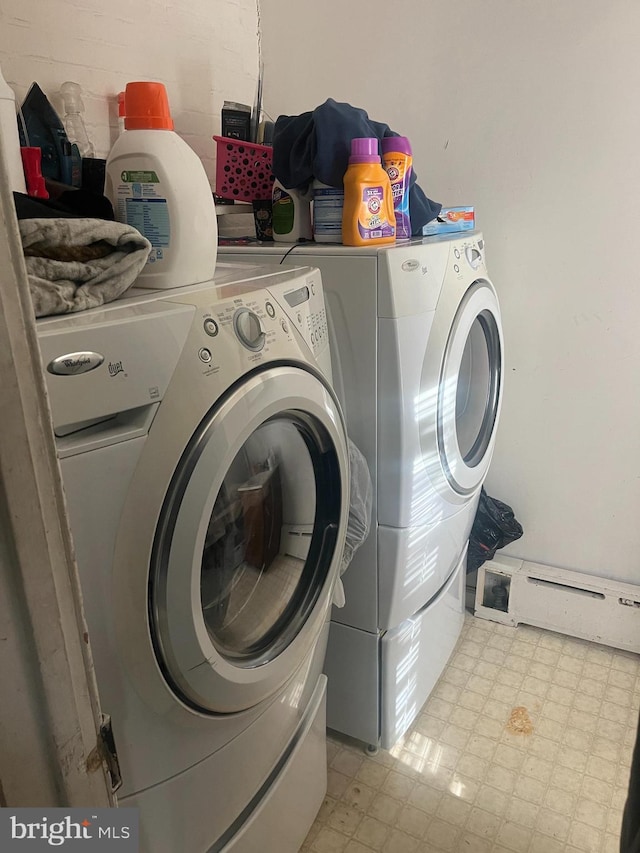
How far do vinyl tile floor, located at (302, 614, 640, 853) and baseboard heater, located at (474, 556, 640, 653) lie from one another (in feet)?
0.23

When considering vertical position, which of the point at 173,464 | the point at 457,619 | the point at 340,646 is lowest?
the point at 457,619

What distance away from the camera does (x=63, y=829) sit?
0.54 meters

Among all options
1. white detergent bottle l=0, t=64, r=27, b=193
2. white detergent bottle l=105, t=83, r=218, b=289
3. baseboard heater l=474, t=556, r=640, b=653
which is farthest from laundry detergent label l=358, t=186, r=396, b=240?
baseboard heater l=474, t=556, r=640, b=653

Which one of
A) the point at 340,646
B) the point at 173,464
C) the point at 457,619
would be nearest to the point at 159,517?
the point at 173,464

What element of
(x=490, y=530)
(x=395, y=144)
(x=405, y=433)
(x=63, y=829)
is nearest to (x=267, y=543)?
(x=405, y=433)

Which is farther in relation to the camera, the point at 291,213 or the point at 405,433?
the point at 291,213

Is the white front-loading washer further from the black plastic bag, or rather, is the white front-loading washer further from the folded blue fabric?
the black plastic bag

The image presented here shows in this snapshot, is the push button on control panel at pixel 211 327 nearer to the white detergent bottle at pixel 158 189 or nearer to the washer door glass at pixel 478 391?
the white detergent bottle at pixel 158 189

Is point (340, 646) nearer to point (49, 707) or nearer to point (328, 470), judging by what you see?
point (328, 470)

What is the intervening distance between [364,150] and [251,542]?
827mm

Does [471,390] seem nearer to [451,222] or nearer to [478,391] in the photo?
[478,391]

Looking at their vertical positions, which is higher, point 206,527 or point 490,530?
point 206,527

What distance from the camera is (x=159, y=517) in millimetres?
743

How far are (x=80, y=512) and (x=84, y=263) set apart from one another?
13.7 inches
